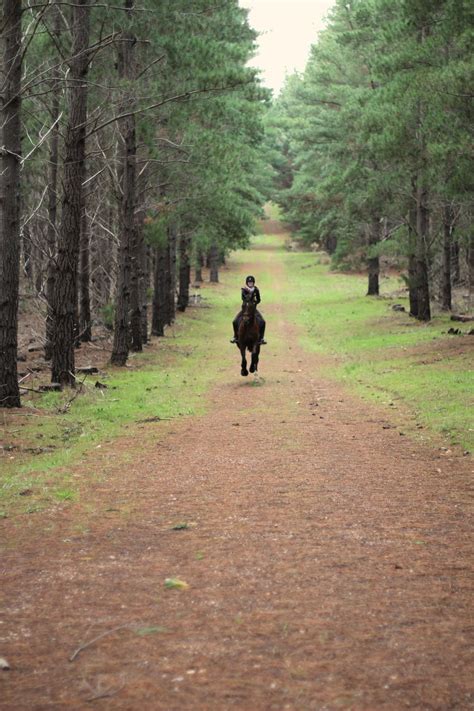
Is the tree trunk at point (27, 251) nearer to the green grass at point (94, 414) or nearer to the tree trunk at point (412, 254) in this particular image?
the green grass at point (94, 414)

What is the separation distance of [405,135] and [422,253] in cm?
621

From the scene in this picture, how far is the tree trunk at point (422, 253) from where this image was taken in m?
28.0

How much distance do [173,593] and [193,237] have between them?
2896 centimetres

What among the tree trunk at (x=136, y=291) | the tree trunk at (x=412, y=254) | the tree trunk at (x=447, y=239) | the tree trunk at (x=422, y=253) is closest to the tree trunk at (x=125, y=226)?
the tree trunk at (x=136, y=291)

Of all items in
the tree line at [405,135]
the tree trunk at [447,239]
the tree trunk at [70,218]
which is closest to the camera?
the tree trunk at [70,218]

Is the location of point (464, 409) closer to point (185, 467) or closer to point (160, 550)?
point (185, 467)

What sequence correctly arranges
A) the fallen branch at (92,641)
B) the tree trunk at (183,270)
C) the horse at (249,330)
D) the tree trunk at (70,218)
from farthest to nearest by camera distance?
the tree trunk at (183,270), the horse at (249,330), the tree trunk at (70,218), the fallen branch at (92,641)

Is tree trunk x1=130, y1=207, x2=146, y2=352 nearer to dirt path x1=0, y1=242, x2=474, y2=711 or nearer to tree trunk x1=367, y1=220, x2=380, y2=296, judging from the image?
dirt path x1=0, y1=242, x2=474, y2=711

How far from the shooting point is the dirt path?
399cm

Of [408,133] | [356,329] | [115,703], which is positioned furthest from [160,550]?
[356,329]

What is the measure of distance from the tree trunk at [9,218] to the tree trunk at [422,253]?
17807mm

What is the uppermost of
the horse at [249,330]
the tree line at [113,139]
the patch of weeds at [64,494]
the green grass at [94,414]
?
the tree line at [113,139]

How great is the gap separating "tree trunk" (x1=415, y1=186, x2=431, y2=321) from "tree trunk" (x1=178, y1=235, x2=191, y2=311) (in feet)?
35.8

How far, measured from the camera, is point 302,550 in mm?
6172
